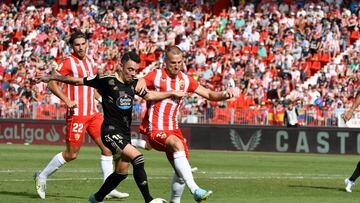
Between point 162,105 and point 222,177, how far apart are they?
6.02 meters

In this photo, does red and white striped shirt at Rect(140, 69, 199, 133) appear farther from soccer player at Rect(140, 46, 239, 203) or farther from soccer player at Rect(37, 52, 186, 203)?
soccer player at Rect(37, 52, 186, 203)

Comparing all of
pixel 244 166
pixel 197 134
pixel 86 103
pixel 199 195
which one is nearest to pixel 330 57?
pixel 197 134

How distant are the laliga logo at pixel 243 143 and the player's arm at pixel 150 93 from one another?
1877cm

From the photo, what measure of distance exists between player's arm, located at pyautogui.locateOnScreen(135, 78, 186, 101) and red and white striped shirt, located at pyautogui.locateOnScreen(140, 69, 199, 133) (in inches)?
10.7

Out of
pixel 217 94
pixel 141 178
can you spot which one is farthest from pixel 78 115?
pixel 141 178

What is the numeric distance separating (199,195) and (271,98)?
2205cm

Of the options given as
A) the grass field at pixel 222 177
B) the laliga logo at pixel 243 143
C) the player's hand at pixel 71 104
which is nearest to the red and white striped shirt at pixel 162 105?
the grass field at pixel 222 177

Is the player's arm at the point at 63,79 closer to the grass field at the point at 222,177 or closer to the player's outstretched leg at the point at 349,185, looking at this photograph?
the grass field at the point at 222,177

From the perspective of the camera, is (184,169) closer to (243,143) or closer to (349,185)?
(349,185)

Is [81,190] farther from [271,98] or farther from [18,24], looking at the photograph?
[18,24]

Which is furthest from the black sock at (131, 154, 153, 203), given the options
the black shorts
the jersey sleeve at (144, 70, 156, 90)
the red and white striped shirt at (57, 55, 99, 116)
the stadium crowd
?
the stadium crowd

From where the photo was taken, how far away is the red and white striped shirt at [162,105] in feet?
45.4

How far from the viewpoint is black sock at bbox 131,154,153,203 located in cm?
1255

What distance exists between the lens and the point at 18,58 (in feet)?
140
